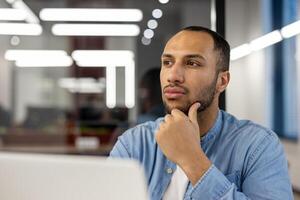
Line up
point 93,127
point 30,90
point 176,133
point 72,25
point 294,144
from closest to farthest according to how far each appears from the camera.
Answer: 1. point 176,133
2. point 294,144
3. point 72,25
4. point 93,127
5. point 30,90

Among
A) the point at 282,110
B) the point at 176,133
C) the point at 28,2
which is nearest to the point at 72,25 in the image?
the point at 28,2

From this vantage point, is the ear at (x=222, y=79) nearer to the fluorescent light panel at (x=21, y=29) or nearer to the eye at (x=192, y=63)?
the eye at (x=192, y=63)

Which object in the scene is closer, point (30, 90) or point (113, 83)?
point (113, 83)

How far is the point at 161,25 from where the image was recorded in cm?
321

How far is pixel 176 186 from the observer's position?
4.13ft

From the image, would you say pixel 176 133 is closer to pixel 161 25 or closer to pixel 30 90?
pixel 161 25

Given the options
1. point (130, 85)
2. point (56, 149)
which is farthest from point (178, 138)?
point (56, 149)

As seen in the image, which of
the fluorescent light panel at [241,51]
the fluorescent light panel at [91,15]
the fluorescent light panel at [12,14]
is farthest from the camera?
the fluorescent light panel at [91,15]

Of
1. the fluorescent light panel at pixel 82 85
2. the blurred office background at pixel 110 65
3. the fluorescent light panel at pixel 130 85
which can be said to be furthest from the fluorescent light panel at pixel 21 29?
the fluorescent light panel at pixel 130 85

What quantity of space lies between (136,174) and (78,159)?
0.08 meters

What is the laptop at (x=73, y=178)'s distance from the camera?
0.55m

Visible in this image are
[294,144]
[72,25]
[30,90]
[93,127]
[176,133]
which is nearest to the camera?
[176,133]

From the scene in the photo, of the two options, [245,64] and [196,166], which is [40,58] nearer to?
[245,64]

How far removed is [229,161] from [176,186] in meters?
0.16
